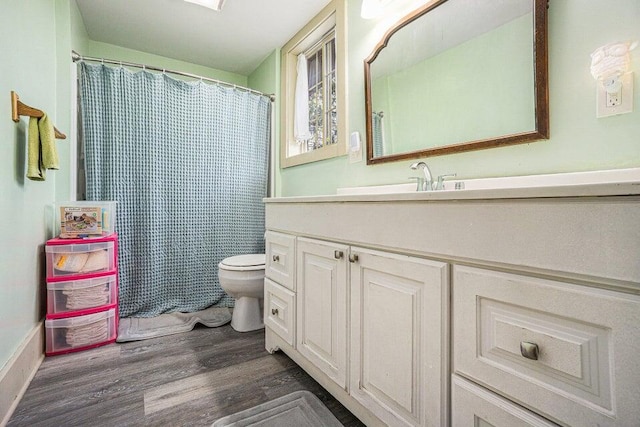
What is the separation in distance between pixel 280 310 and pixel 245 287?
0.46 metres

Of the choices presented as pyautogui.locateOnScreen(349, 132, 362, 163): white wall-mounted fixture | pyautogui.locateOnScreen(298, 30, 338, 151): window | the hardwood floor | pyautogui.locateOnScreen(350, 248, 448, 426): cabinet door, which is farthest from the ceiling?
the hardwood floor

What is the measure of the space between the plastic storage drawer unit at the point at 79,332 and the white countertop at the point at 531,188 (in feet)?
→ 3.85

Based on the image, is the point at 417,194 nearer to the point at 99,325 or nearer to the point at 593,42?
the point at 593,42

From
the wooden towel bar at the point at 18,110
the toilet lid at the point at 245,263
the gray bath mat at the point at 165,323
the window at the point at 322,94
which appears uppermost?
the window at the point at 322,94

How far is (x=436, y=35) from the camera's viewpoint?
4.35 ft

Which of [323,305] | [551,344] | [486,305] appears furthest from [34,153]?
[551,344]

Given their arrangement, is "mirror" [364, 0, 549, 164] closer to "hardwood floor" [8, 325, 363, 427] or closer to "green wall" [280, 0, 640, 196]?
"green wall" [280, 0, 640, 196]

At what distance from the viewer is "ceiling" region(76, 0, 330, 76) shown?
6.33 ft

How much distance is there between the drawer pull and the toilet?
145 cm

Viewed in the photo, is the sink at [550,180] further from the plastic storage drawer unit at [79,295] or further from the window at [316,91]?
Result: the plastic storage drawer unit at [79,295]

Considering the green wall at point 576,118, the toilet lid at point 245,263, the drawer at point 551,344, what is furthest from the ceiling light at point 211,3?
the drawer at point 551,344

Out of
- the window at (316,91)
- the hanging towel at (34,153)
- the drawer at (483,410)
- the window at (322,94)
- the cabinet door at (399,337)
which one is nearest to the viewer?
the drawer at (483,410)

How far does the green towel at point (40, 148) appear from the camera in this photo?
4.15ft

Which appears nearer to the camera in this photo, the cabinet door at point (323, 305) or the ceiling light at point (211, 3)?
the cabinet door at point (323, 305)
